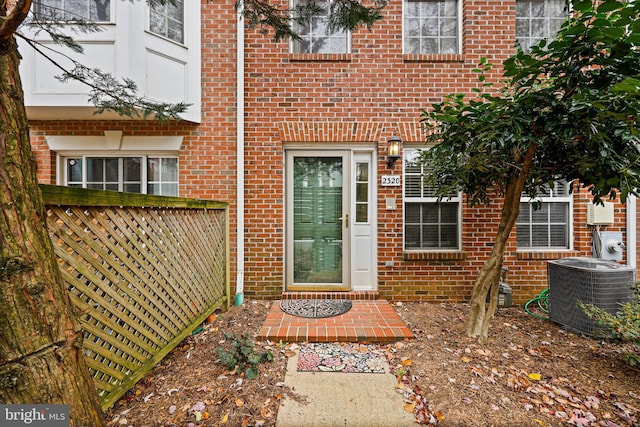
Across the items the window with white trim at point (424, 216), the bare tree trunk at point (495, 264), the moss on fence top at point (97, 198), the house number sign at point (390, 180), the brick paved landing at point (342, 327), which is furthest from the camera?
the window with white trim at point (424, 216)

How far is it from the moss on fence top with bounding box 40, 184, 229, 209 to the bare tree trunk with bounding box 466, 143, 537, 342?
3095 mm

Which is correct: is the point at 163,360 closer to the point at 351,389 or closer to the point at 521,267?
the point at 351,389

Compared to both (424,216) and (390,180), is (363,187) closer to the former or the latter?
(390,180)

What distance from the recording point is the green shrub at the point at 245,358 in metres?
2.45

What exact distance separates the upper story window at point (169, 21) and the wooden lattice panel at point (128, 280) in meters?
2.58

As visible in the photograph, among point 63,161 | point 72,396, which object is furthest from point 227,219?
point 72,396

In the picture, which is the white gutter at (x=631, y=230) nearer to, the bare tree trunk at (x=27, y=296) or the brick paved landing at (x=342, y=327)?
the brick paved landing at (x=342, y=327)

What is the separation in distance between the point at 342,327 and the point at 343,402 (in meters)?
1.09

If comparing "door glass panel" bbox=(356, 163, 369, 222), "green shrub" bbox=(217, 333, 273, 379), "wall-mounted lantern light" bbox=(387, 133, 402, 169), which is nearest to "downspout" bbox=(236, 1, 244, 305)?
"green shrub" bbox=(217, 333, 273, 379)

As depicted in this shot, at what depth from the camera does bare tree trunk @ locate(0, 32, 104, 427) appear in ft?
3.96

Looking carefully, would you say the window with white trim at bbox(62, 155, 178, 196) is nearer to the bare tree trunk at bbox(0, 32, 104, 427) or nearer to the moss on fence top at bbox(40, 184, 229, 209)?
the moss on fence top at bbox(40, 184, 229, 209)

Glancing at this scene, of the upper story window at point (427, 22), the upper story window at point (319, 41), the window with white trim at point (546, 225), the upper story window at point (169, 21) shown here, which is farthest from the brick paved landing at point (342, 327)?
the upper story window at point (169, 21)

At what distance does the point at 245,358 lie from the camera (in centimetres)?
254

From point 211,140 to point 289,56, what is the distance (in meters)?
1.62
